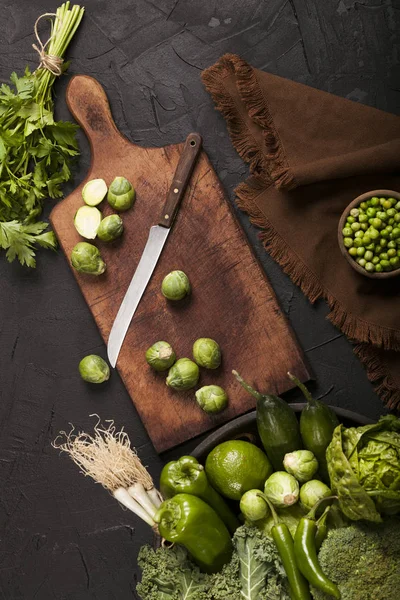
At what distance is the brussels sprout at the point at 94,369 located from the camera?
3.99 meters

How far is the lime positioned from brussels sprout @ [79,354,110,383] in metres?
0.82

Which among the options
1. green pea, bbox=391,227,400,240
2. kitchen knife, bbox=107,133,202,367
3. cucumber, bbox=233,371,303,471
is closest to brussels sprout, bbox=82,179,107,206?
kitchen knife, bbox=107,133,202,367

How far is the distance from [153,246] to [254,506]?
4.62 ft

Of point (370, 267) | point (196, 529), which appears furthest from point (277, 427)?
point (370, 267)

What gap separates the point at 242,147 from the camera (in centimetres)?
395

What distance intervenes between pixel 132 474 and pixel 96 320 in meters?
0.82

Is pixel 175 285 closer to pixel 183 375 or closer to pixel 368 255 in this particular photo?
pixel 183 375

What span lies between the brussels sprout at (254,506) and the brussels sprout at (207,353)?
28.2 inches

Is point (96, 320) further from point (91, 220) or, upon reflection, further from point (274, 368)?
point (274, 368)

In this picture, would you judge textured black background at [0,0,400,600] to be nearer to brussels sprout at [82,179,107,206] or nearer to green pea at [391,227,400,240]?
brussels sprout at [82,179,107,206]

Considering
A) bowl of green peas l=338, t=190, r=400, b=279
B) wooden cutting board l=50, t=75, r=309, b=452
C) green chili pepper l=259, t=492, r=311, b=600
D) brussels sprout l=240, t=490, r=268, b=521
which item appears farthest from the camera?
wooden cutting board l=50, t=75, r=309, b=452

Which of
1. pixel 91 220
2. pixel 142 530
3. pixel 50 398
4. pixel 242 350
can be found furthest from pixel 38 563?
pixel 91 220

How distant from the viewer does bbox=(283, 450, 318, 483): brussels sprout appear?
339 centimetres

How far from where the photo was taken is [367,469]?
10.3 ft
